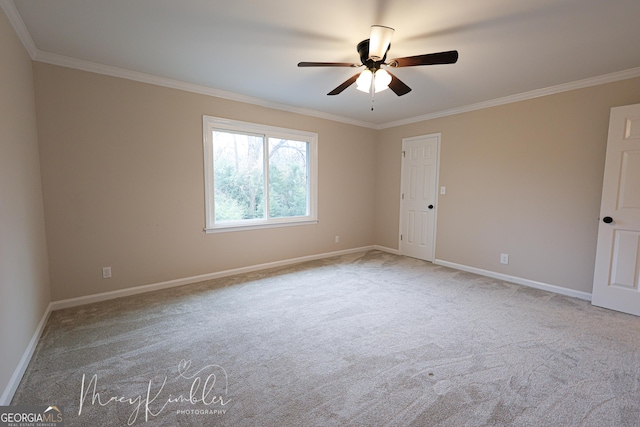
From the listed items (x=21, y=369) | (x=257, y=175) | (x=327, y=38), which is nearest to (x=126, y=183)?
(x=257, y=175)

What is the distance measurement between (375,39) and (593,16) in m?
1.57

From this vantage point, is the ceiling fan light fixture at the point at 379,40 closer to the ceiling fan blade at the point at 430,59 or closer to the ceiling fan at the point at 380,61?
the ceiling fan at the point at 380,61

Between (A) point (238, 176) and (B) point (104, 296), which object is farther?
(A) point (238, 176)

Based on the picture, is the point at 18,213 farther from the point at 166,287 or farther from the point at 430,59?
the point at 430,59

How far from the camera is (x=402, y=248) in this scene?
5.25 m

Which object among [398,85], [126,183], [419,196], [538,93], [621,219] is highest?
[538,93]

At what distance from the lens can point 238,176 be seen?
398cm

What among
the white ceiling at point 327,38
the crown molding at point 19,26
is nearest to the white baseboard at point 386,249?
the white ceiling at point 327,38

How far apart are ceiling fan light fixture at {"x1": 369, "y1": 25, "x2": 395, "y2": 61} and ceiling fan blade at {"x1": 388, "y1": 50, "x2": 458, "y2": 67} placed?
163 millimetres

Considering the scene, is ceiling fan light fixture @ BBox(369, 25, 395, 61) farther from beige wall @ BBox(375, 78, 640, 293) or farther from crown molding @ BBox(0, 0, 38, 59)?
beige wall @ BBox(375, 78, 640, 293)

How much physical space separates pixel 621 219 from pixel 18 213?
545 cm

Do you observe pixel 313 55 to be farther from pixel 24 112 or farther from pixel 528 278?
pixel 528 278

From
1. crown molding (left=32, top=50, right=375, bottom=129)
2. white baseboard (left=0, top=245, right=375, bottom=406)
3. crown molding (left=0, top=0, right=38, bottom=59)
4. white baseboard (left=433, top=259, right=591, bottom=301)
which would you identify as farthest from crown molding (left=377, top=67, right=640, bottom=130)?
crown molding (left=0, top=0, right=38, bottom=59)

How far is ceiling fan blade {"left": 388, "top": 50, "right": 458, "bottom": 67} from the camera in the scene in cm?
192
